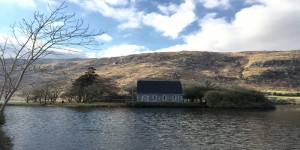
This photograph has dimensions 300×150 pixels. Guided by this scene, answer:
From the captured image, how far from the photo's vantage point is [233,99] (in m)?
110

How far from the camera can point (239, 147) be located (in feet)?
110

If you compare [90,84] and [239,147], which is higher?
[90,84]

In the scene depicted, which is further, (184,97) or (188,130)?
(184,97)

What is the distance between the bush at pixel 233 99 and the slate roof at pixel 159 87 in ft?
55.0

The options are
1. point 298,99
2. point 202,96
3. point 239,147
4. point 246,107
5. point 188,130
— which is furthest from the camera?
point 298,99

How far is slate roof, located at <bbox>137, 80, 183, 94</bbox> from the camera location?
124 m

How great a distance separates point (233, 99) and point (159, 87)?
27.7 m

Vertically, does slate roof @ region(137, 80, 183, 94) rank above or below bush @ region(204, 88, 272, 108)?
above

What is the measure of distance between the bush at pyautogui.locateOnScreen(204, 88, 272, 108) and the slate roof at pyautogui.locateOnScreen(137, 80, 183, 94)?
55.0 feet

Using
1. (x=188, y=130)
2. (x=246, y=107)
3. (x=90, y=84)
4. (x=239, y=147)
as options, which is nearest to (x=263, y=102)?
(x=246, y=107)

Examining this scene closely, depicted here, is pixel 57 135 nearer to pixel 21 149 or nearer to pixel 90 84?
pixel 21 149

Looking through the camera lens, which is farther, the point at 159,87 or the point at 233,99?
the point at 159,87

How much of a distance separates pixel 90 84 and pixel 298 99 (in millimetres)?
79350

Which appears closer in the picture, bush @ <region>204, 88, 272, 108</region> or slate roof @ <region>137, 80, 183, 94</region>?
bush @ <region>204, 88, 272, 108</region>
